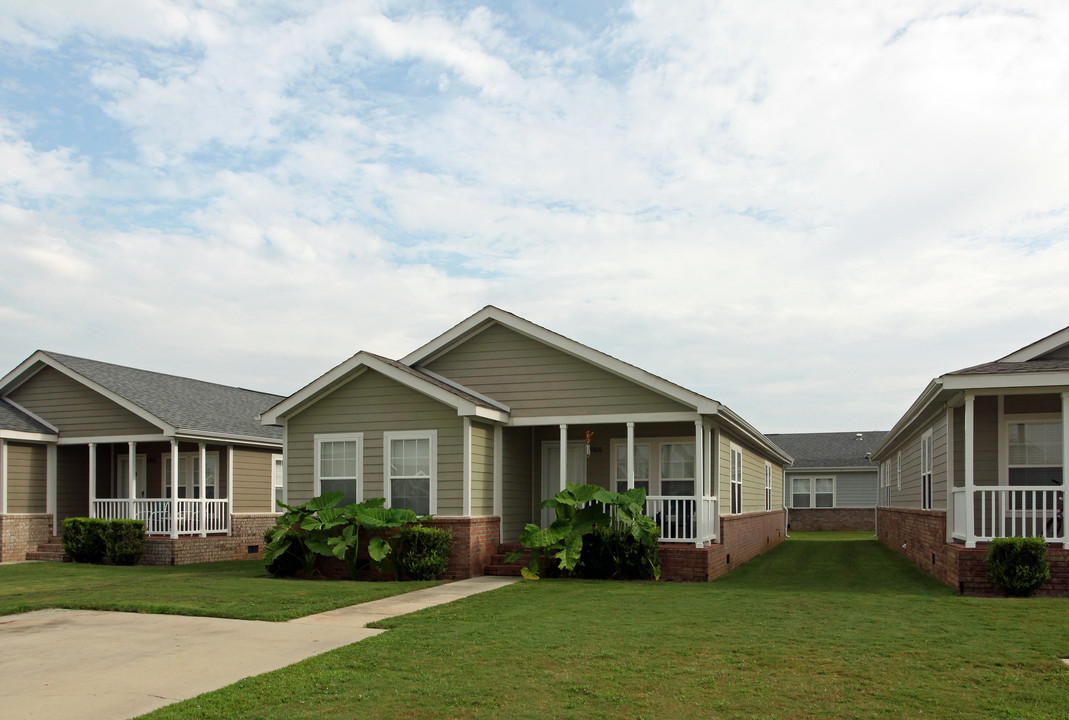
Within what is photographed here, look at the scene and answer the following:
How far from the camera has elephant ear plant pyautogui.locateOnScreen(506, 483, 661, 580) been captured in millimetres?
14867

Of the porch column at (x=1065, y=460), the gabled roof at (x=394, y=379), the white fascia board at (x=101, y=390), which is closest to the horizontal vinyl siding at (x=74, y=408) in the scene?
the white fascia board at (x=101, y=390)

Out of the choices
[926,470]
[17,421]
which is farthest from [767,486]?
[17,421]

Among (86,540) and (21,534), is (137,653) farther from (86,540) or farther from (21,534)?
(21,534)

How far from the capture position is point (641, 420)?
629 inches

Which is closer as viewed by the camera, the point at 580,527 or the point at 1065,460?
the point at 1065,460

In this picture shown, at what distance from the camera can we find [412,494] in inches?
630

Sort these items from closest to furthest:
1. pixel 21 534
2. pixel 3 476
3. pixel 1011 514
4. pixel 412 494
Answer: pixel 1011 514, pixel 412 494, pixel 3 476, pixel 21 534

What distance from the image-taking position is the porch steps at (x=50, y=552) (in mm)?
20203

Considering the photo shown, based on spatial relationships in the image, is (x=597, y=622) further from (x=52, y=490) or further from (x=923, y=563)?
(x=52, y=490)

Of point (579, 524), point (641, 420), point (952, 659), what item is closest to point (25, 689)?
point (952, 659)

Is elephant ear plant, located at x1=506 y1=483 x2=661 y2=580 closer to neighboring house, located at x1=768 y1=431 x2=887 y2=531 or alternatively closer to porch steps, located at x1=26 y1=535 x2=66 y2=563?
porch steps, located at x1=26 y1=535 x2=66 y2=563

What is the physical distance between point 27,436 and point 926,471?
1982 cm

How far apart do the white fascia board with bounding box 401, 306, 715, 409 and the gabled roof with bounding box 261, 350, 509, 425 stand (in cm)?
96

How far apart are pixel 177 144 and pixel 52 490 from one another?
1015 centimetres
